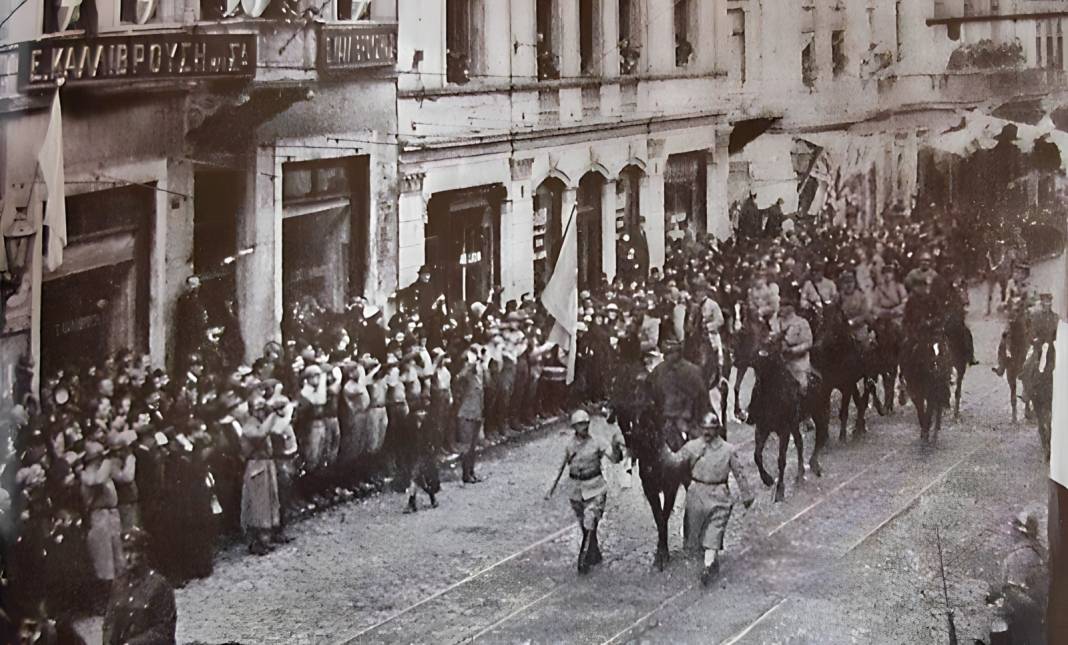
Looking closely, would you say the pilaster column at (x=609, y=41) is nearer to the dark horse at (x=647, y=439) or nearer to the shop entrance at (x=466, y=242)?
the shop entrance at (x=466, y=242)

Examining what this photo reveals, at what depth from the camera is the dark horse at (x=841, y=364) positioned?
602 centimetres

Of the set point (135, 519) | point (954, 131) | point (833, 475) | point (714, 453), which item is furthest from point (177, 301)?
point (954, 131)

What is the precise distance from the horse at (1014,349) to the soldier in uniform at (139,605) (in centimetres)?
396

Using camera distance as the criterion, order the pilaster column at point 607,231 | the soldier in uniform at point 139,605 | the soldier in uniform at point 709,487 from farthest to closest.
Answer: the pilaster column at point 607,231
the soldier in uniform at point 709,487
the soldier in uniform at point 139,605

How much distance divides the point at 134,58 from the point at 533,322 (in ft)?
7.01

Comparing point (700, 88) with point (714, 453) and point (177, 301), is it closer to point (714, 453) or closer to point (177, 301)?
point (714, 453)

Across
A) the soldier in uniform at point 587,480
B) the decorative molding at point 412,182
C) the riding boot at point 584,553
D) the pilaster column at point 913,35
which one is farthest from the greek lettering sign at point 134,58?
the pilaster column at point 913,35

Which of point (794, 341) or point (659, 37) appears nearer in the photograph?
point (794, 341)

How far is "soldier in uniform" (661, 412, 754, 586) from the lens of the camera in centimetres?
561

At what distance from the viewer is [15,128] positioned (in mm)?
5316

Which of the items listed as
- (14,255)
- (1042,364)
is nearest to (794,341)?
(1042,364)

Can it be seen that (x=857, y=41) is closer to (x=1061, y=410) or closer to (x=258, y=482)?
(x=1061, y=410)

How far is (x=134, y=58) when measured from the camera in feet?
17.6

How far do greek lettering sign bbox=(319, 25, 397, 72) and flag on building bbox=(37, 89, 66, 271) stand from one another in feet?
3.76
